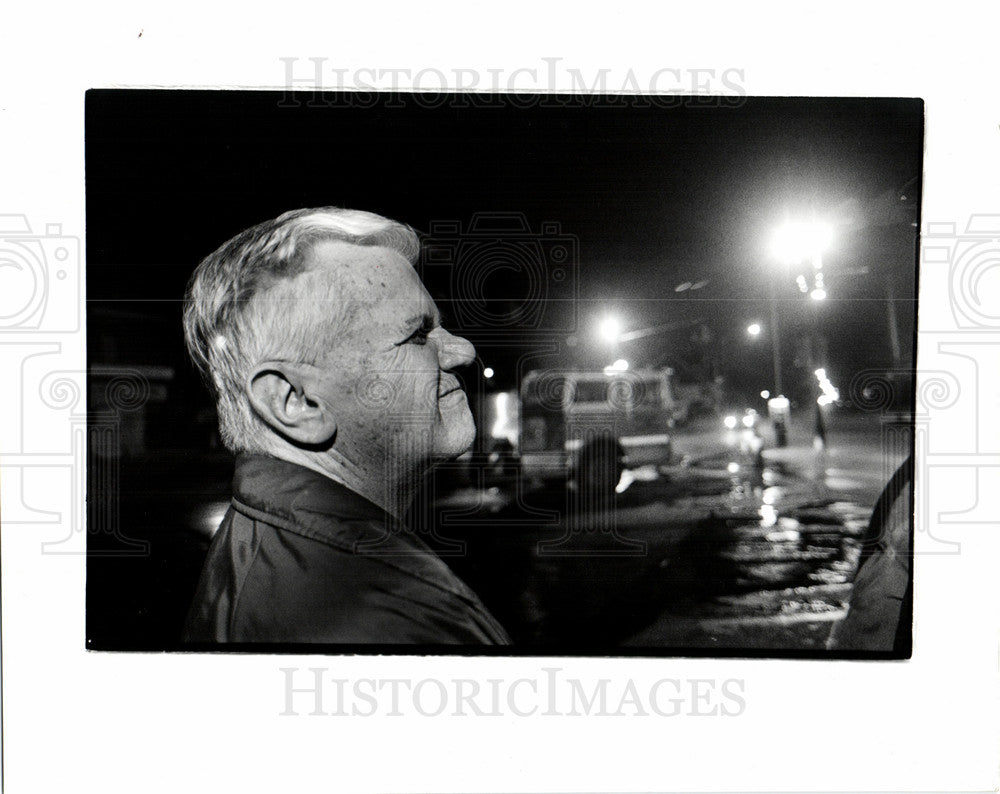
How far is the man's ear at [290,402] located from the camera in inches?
77.8

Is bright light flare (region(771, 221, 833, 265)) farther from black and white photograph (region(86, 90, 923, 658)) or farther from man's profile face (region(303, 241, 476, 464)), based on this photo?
man's profile face (region(303, 241, 476, 464))

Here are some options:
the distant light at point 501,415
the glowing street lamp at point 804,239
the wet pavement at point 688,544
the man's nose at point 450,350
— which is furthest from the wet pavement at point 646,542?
the glowing street lamp at point 804,239

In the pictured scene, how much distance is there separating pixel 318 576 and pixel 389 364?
1.65ft

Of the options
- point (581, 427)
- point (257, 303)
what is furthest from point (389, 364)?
point (581, 427)

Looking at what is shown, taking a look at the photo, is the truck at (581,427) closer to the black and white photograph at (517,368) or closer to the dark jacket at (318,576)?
the black and white photograph at (517,368)

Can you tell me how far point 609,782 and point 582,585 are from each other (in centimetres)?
48

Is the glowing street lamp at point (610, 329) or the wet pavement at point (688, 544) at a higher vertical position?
the glowing street lamp at point (610, 329)

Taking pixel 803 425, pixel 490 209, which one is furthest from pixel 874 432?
pixel 490 209

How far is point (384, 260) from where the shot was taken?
1.99 metres

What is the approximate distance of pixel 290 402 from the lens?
1979 millimetres

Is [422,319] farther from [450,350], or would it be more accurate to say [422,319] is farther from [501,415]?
[501,415]

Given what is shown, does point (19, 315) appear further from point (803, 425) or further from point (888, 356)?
point (888, 356)

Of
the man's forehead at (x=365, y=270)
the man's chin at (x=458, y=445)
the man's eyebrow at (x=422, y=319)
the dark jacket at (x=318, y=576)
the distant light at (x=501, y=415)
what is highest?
the man's forehead at (x=365, y=270)

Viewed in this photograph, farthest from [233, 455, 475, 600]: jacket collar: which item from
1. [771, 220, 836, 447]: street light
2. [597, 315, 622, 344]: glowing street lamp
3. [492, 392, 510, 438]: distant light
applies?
[771, 220, 836, 447]: street light
